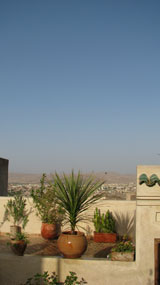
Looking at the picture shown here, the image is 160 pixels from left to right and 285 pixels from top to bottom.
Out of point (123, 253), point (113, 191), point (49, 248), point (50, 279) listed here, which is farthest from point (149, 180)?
point (113, 191)

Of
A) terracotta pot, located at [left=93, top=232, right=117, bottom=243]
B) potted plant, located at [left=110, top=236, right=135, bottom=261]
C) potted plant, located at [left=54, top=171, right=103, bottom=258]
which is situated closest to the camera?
potted plant, located at [left=110, top=236, right=135, bottom=261]

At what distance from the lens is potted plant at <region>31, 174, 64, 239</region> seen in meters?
9.84

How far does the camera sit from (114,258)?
5.59 metres

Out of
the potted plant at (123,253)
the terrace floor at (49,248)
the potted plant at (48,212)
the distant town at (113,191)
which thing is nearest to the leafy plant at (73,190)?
the potted plant at (123,253)

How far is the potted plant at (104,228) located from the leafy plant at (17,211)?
2.60 m

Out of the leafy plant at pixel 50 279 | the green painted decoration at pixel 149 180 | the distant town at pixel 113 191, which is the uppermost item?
the green painted decoration at pixel 149 180

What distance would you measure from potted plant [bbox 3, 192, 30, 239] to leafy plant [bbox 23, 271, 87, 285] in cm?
491

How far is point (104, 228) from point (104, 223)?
16 cm

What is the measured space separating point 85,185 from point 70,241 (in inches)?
44.0

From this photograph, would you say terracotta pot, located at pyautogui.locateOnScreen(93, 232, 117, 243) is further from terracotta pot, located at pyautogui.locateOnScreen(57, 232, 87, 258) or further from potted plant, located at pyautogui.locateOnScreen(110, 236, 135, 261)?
terracotta pot, located at pyautogui.locateOnScreen(57, 232, 87, 258)

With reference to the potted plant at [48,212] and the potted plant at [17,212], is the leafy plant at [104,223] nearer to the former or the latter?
the potted plant at [48,212]

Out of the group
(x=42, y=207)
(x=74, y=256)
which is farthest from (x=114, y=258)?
(x=42, y=207)

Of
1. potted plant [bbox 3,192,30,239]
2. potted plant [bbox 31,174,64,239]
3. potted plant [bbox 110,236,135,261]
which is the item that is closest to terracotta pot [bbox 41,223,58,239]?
potted plant [bbox 31,174,64,239]

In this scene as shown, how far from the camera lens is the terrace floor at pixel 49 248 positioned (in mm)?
8177
